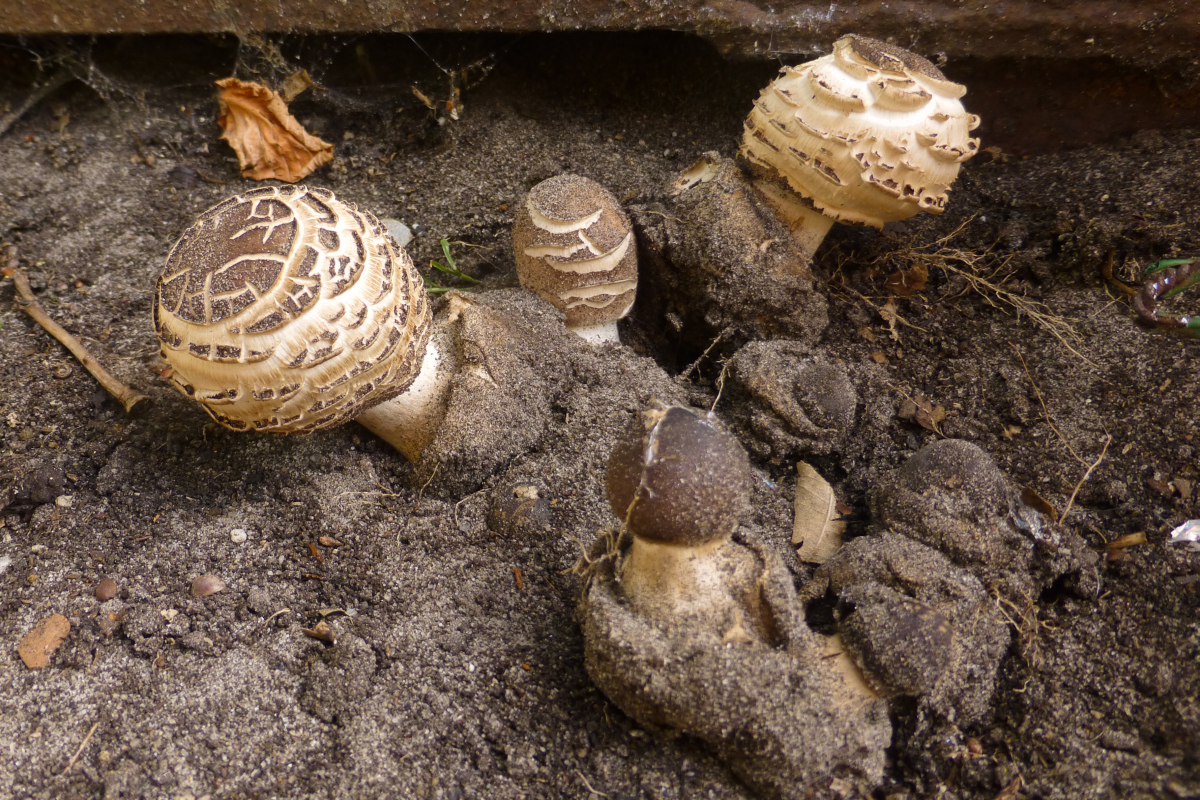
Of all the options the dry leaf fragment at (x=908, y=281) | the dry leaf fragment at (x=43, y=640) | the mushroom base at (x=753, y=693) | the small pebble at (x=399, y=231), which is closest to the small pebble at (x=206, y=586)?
the dry leaf fragment at (x=43, y=640)

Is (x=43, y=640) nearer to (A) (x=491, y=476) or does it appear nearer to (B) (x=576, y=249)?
(A) (x=491, y=476)

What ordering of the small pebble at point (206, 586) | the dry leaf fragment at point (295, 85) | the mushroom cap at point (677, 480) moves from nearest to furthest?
the mushroom cap at point (677, 480)
the small pebble at point (206, 586)
the dry leaf fragment at point (295, 85)

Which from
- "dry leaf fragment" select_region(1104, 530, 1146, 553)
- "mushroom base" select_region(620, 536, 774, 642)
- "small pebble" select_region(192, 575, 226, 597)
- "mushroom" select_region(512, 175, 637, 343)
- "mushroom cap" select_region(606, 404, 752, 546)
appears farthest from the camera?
"mushroom" select_region(512, 175, 637, 343)

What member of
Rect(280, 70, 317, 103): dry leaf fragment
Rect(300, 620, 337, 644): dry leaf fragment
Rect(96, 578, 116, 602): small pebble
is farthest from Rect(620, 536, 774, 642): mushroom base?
Rect(280, 70, 317, 103): dry leaf fragment

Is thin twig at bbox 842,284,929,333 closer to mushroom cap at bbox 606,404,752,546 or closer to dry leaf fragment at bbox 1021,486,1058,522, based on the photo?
dry leaf fragment at bbox 1021,486,1058,522

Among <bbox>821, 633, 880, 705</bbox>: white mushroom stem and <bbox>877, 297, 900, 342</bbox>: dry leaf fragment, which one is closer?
<bbox>821, 633, 880, 705</bbox>: white mushroom stem

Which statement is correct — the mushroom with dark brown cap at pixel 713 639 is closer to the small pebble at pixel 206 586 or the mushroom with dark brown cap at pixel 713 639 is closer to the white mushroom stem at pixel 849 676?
the white mushroom stem at pixel 849 676

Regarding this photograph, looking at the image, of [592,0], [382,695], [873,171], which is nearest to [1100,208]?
[873,171]
